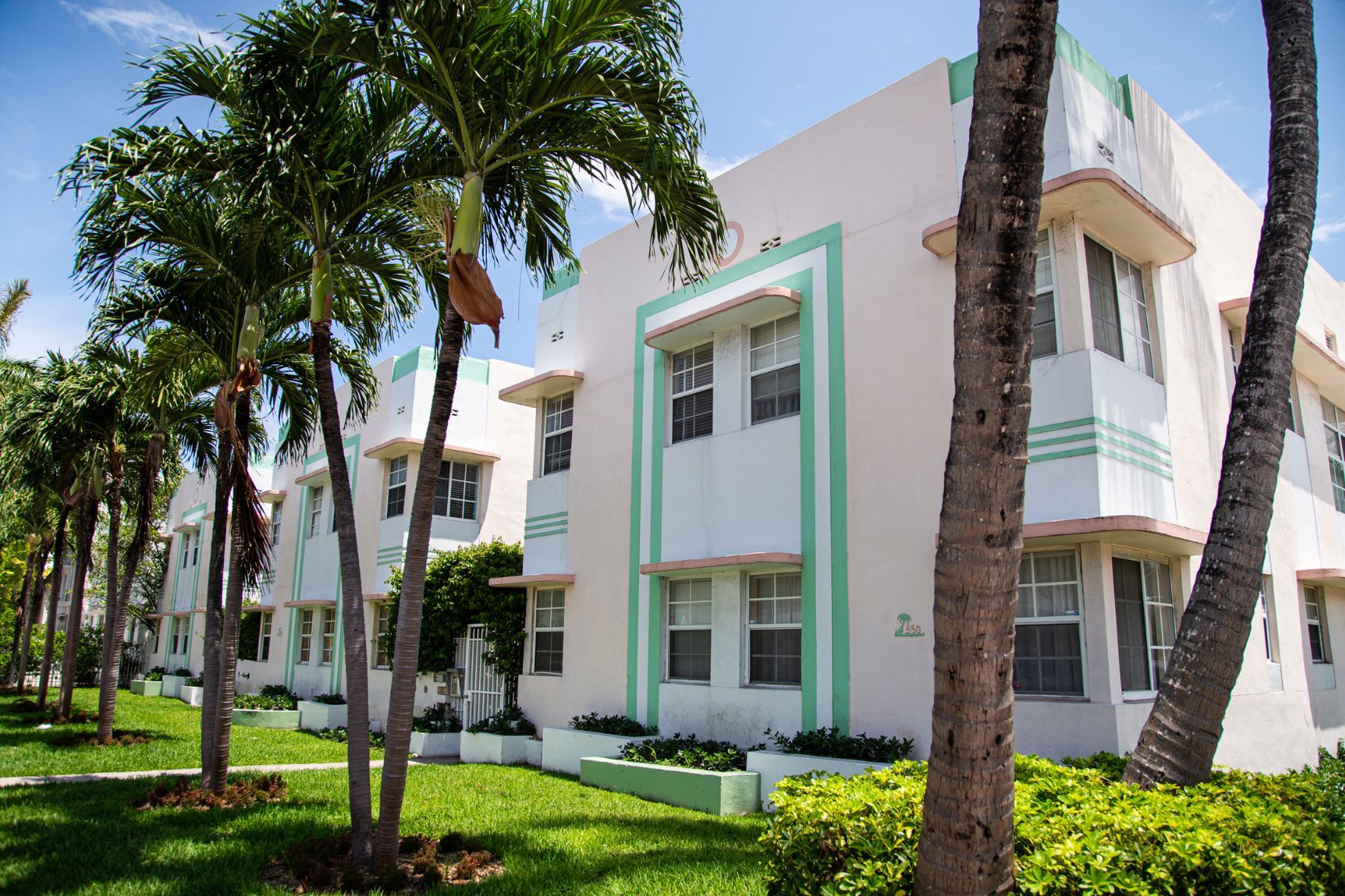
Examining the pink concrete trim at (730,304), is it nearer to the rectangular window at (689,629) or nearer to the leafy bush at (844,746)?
the rectangular window at (689,629)

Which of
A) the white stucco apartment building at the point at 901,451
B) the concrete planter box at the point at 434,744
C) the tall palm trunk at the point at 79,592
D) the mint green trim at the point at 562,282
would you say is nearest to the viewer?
the white stucco apartment building at the point at 901,451

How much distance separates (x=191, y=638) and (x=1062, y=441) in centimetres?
3353

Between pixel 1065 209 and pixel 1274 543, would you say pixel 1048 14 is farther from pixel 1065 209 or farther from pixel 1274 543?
pixel 1274 543

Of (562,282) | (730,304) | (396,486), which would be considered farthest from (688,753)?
(396,486)

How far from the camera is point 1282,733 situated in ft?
36.8

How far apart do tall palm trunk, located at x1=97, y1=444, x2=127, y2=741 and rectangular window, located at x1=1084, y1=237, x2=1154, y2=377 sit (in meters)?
14.1

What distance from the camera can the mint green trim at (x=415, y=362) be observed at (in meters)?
20.2

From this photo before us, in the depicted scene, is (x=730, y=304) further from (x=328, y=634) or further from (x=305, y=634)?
(x=305, y=634)

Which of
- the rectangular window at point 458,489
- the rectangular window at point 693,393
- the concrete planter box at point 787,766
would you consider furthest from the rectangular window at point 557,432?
the concrete planter box at point 787,766

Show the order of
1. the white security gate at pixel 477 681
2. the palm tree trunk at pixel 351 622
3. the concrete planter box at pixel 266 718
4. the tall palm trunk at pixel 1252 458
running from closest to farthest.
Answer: the tall palm trunk at pixel 1252 458
the palm tree trunk at pixel 351 622
the white security gate at pixel 477 681
the concrete planter box at pixel 266 718

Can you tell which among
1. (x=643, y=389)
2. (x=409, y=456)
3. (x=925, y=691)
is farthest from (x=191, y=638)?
(x=925, y=691)

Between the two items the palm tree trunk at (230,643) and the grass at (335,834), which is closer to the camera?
the grass at (335,834)

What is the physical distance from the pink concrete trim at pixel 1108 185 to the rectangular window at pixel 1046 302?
1.85 feet

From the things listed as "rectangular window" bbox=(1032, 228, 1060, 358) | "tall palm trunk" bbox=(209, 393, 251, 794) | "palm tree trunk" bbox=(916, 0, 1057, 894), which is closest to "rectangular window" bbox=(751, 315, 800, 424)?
"rectangular window" bbox=(1032, 228, 1060, 358)
